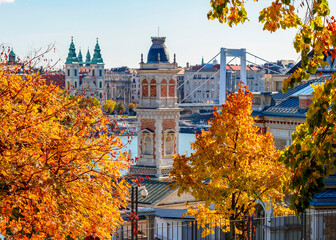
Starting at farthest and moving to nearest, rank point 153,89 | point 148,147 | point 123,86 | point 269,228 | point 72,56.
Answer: point 123,86, point 72,56, point 153,89, point 148,147, point 269,228

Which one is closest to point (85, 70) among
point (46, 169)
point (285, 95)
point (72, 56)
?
point (72, 56)

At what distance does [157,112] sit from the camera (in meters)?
27.2

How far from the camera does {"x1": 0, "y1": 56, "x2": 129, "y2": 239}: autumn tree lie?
750 centimetres

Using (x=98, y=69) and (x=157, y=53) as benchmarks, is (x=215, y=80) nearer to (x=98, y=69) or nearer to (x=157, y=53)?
(x=98, y=69)

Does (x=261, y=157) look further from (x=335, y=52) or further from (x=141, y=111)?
(x=141, y=111)

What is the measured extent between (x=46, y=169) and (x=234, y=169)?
565 cm

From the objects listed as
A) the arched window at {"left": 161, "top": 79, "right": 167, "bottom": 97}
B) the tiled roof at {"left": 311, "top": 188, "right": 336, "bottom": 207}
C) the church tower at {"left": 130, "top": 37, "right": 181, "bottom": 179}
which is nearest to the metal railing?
the tiled roof at {"left": 311, "top": 188, "right": 336, "bottom": 207}

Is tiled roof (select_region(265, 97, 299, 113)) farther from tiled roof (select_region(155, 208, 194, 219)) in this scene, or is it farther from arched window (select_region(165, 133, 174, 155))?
arched window (select_region(165, 133, 174, 155))

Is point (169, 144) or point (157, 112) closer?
point (157, 112)

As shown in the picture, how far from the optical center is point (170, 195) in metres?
22.5

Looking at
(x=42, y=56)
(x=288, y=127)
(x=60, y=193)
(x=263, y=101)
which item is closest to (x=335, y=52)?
(x=60, y=193)

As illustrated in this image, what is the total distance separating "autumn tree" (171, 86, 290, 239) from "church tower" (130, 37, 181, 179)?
13.7 meters

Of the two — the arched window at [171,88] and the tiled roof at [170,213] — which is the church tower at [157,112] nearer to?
the arched window at [171,88]

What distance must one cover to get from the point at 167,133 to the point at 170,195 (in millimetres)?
5260
